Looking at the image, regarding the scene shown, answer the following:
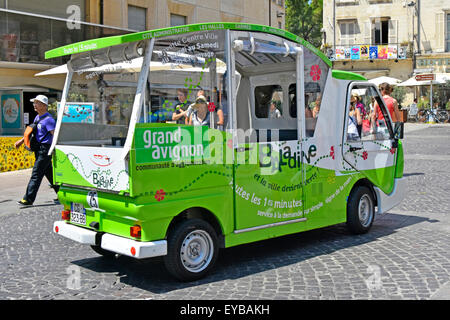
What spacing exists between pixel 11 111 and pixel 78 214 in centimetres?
1569

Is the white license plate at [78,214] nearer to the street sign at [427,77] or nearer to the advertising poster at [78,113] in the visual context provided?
the advertising poster at [78,113]

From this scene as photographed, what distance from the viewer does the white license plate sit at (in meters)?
5.94

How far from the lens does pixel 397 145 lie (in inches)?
320

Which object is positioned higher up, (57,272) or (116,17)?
(116,17)

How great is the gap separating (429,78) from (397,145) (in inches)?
1255

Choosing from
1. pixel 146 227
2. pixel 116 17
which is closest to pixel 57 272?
pixel 146 227

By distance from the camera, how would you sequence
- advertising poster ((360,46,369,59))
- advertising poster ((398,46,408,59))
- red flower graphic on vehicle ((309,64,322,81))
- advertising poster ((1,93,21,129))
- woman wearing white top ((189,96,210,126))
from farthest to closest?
advertising poster ((360,46,369,59)), advertising poster ((398,46,408,59)), advertising poster ((1,93,21,129)), red flower graphic on vehicle ((309,64,322,81)), woman wearing white top ((189,96,210,126))

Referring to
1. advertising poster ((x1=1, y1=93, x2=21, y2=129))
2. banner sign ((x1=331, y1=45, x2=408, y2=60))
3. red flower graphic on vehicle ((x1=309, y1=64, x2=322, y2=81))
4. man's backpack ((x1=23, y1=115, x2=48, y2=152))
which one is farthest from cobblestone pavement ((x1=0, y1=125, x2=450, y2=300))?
banner sign ((x1=331, y1=45, x2=408, y2=60))

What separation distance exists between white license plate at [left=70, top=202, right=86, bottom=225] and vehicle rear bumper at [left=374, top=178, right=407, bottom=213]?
12.7 feet

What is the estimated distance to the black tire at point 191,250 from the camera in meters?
5.34

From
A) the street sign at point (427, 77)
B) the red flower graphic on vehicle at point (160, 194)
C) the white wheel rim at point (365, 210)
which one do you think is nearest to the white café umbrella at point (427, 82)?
the street sign at point (427, 77)

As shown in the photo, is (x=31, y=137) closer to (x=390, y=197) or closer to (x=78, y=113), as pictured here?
(x=78, y=113)

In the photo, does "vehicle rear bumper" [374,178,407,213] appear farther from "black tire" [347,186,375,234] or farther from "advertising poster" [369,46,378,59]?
"advertising poster" [369,46,378,59]

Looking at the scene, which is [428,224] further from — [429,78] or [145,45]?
[429,78]
